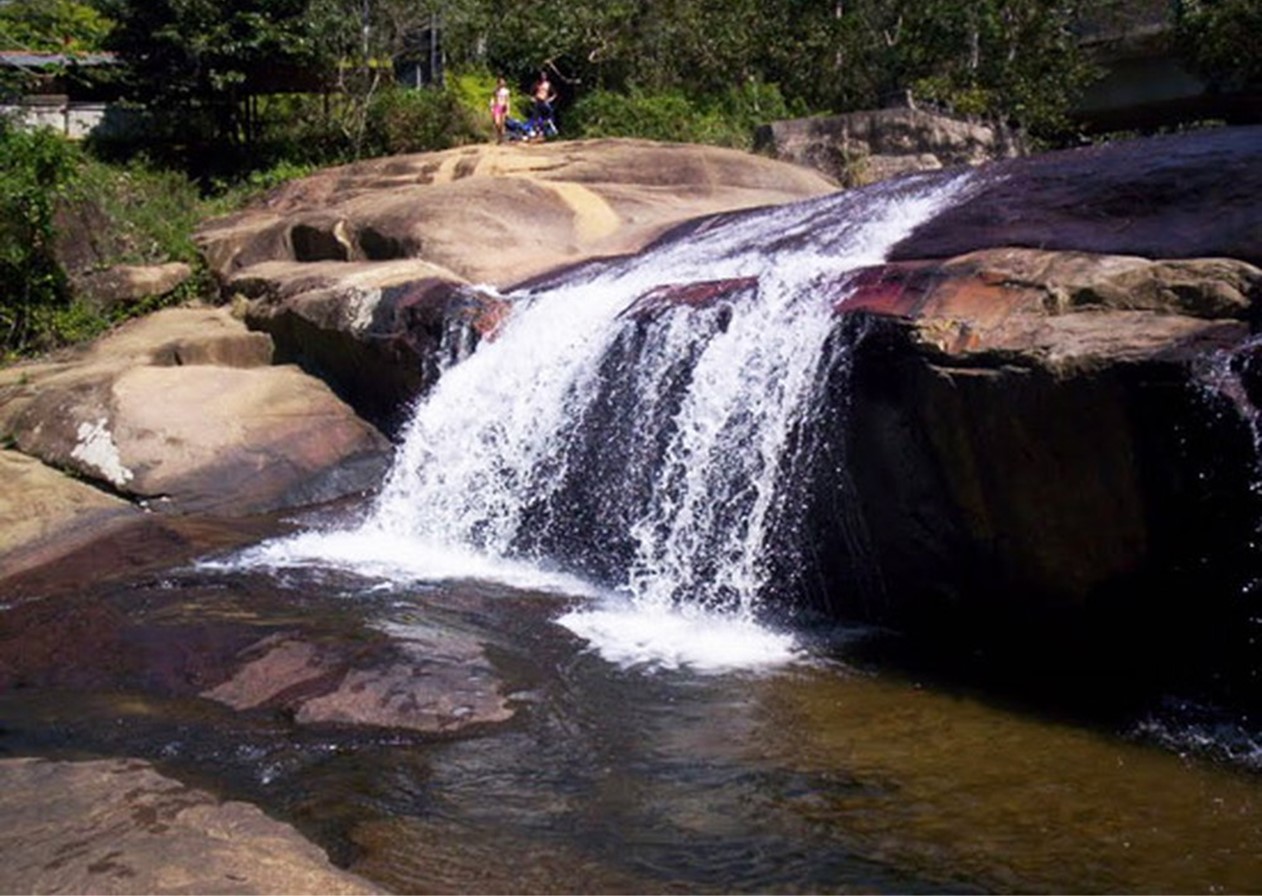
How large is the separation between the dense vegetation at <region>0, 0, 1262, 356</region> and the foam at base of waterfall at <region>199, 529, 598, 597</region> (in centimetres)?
891

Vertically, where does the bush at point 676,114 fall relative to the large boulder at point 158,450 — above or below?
above

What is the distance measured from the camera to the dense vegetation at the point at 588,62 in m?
18.6

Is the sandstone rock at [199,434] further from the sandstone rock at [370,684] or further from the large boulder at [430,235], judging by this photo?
the sandstone rock at [370,684]

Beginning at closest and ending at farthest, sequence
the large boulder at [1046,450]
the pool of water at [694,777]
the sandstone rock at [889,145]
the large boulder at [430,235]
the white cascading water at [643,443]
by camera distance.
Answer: the pool of water at [694,777] < the large boulder at [1046,450] < the white cascading water at [643,443] < the large boulder at [430,235] < the sandstone rock at [889,145]

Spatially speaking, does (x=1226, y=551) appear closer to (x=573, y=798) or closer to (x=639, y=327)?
(x=573, y=798)

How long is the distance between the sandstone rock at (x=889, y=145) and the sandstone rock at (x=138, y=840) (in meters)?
12.9

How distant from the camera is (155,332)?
1316cm

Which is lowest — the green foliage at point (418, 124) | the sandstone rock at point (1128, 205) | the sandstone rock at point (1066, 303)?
the sandstone rock at point (1066, 303)

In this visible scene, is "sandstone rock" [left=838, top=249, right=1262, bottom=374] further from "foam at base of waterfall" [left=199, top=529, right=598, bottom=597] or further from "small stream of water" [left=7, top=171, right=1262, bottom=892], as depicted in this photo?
"foam at base of waterfall" [left=199, top=529, right=598, bottom=597]

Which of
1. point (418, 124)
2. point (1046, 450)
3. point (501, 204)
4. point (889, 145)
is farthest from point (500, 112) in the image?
point (1046, 450)

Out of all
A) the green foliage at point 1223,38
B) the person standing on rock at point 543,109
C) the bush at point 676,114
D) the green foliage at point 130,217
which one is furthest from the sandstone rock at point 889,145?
the green foliage at point 130,217

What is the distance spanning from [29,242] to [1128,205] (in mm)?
11544

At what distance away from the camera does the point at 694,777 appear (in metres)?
5.02

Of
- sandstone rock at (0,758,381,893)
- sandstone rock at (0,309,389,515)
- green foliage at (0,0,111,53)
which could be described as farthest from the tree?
sandstone rock at (0,758,381,893)
